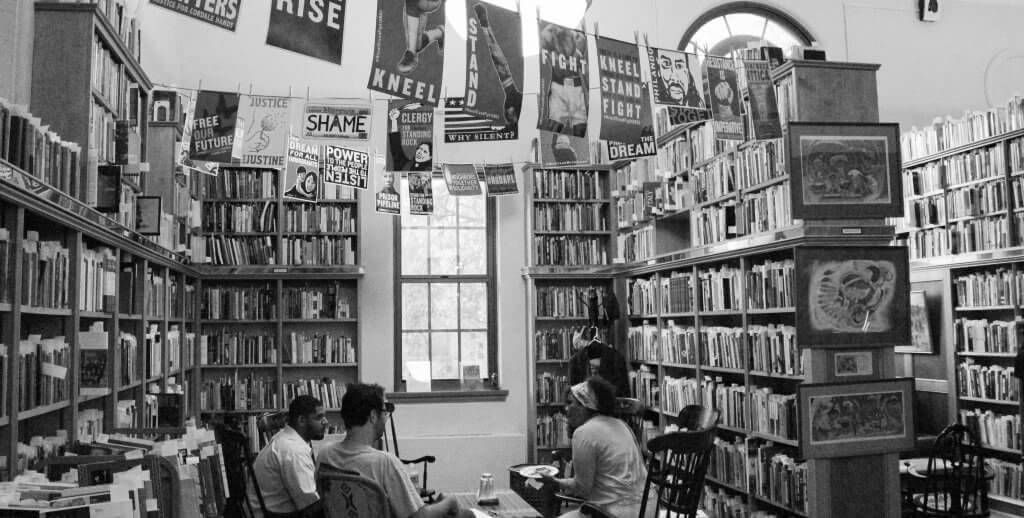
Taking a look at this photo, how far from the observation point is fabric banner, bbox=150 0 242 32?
13.3 ft

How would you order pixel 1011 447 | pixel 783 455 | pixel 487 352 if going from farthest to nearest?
1. pixel 487 352
2. pixel 1011 447
3. pixel 783 455

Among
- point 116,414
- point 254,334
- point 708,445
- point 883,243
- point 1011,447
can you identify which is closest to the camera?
point 708,445

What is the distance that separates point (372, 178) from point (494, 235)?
1.57 metres

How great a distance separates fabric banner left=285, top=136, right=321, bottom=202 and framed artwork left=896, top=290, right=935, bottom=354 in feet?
20.4

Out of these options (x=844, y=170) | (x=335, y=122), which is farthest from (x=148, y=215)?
(x=844, y=170)

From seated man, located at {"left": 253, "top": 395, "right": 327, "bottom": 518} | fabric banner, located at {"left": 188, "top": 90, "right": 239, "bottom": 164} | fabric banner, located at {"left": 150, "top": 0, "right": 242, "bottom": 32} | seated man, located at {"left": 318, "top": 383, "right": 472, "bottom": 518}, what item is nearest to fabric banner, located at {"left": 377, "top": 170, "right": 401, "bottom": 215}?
fabric banner, located at {"left": 188, "top": 90, "right": 239, "bottom": 164}

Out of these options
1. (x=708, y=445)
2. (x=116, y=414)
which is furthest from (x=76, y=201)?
(x=708, y=445)

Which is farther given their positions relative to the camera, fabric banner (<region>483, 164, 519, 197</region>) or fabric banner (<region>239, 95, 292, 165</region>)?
fabric banner (<region>483, 164, 519, 197</region>)

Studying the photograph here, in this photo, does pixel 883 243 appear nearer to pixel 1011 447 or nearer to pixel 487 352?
pixel 1011 447

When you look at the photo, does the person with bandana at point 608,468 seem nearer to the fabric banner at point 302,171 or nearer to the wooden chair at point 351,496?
the wooden chair at point 351,496

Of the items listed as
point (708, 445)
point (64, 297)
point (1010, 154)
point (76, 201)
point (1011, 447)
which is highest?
point (1010, 154)

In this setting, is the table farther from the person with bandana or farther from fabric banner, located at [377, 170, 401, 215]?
fabric banner, located at [377, 170, 401, 215]

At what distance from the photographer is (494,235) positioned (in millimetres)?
9945

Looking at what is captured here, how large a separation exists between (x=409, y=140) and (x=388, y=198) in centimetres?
154
